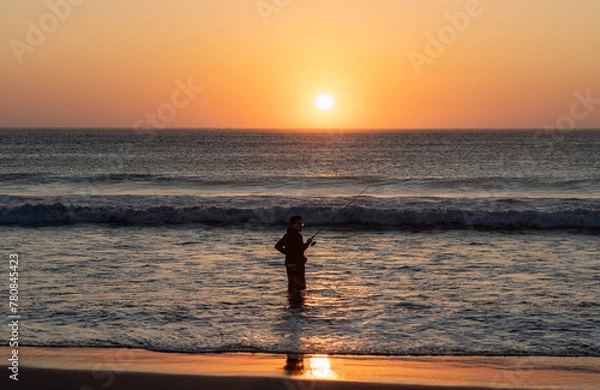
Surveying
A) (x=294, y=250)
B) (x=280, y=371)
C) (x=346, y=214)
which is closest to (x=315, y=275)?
(x=294, y=250)

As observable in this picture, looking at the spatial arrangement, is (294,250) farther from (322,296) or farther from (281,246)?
(322,296)

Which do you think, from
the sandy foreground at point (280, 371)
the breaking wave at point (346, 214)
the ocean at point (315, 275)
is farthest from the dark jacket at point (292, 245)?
the breaking wave at point (346, 214)

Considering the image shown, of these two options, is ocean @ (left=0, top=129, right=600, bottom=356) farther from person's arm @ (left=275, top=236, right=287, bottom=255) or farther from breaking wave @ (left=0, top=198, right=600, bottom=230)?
person's arm @ (left=275, top=236, right=287, bottom=255)

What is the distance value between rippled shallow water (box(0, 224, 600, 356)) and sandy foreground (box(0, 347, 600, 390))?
290mm

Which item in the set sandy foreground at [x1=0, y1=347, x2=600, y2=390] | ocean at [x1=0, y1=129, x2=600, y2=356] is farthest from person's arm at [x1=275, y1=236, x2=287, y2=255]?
sandy foreground at [x1=0, y1=347, x2=600, y2=390]

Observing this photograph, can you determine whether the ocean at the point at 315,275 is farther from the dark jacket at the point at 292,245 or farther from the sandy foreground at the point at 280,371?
the dark jacket at the point at 292,245

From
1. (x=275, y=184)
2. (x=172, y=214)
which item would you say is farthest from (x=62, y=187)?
(x=172, y=214)

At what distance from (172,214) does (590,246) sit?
1177 cm

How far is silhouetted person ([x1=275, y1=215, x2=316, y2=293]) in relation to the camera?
30.6 feet

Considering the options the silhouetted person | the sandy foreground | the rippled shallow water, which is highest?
the silhouetted person

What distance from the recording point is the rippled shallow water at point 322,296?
25.3 ft

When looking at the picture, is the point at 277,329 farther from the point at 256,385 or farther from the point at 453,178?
the point at 453,178

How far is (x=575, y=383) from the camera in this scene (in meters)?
6.24

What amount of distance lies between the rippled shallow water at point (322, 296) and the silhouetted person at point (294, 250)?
27 cm
